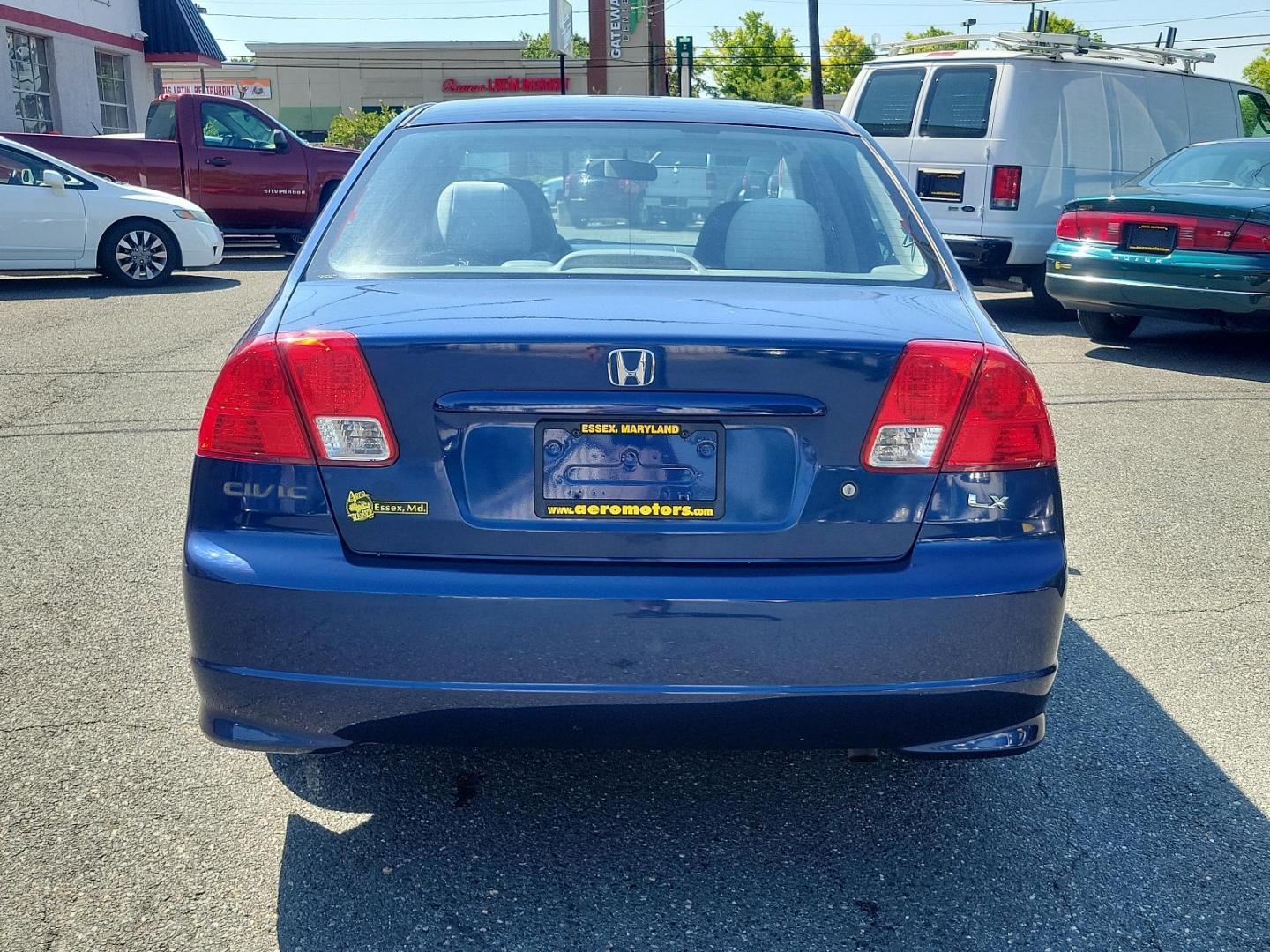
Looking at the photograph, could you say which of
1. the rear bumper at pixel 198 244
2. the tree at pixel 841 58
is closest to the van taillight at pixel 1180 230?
the rear bumper at pixel 198 244

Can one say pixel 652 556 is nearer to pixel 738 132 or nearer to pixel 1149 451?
pixel 738 132

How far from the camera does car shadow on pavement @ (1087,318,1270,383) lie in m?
9.48

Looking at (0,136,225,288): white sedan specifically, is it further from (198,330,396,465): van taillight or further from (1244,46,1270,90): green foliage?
(1244,46,1270,90): green foliage

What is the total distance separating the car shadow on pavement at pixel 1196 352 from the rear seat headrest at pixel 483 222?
23.6ft

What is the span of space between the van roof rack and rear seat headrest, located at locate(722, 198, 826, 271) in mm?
8689

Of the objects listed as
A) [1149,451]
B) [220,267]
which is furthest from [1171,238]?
[220,267]

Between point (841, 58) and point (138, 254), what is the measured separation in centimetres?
8157

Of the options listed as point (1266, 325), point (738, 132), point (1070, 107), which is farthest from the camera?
point (1070, 107)

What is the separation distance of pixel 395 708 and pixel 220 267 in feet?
48.8

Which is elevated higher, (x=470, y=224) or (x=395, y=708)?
(x=470, y=224)

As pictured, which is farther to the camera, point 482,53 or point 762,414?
point 482,53

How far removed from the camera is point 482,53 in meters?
78.4

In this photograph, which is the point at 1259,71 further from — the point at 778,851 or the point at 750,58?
the point at 778,851

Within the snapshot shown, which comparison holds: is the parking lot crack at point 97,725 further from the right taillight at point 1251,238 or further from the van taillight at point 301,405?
the right taillight at point 1251,238
